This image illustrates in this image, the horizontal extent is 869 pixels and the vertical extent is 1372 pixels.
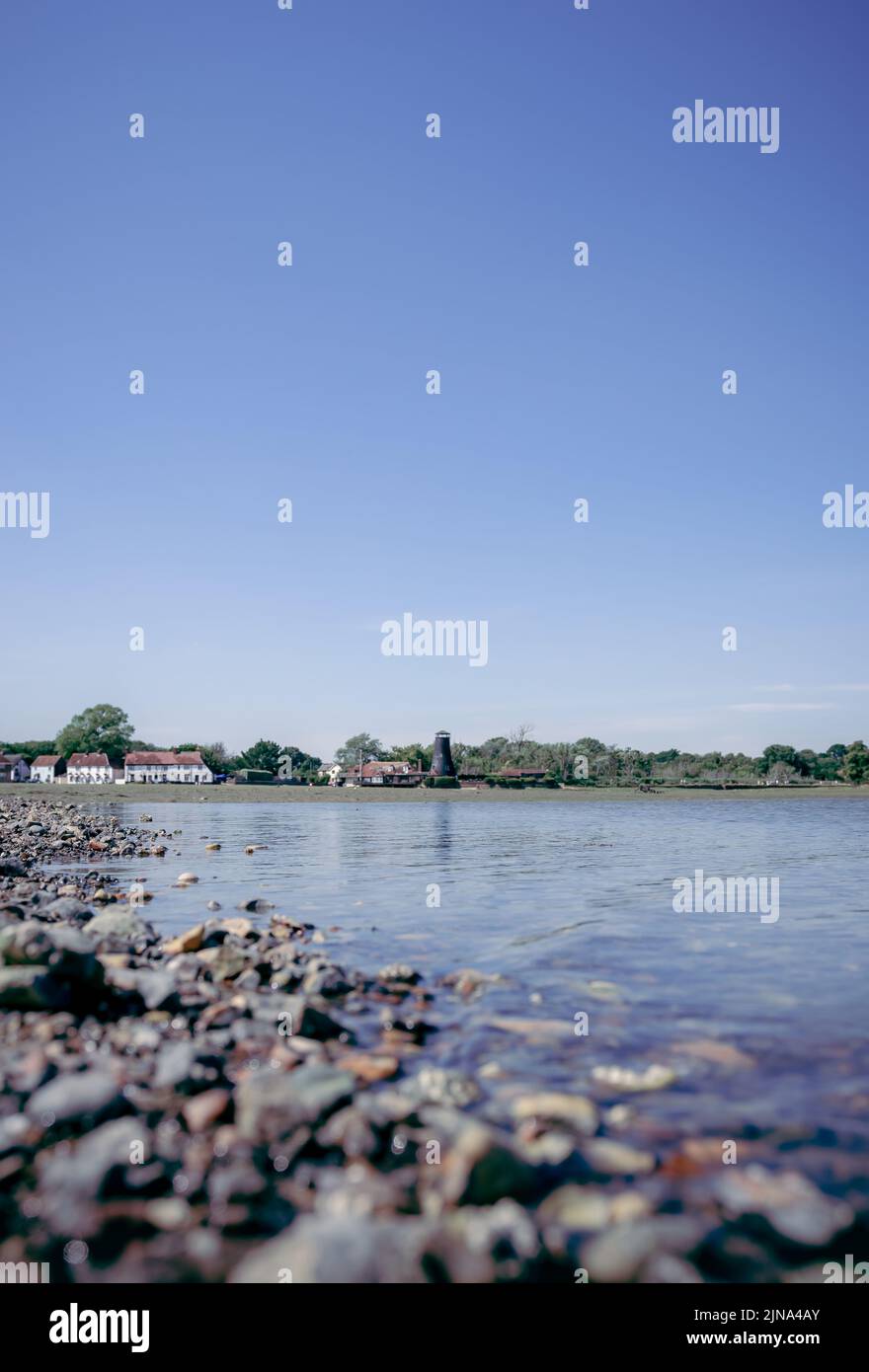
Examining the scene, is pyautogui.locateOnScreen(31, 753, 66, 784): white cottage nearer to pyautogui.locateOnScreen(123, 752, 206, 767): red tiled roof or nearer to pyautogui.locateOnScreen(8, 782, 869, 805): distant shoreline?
pyautogui.locateOnScreen(123, 752, 206, 767): red tiled roof

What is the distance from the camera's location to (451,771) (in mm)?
132500

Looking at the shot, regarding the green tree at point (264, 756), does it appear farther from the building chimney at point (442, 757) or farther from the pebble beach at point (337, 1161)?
the pebble beach at point (337, 1161)

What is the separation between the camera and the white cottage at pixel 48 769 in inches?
5925

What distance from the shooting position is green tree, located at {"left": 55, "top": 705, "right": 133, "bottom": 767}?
482 ft

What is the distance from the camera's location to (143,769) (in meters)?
142

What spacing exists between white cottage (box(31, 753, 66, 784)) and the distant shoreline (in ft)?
173

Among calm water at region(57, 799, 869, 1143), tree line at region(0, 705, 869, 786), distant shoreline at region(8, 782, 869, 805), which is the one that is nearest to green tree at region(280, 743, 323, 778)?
tree line at region(0, 705, 869, 786)

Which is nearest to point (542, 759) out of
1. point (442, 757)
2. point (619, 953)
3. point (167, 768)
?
point (442, 757)

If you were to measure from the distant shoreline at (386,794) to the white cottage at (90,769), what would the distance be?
39.7 meters
